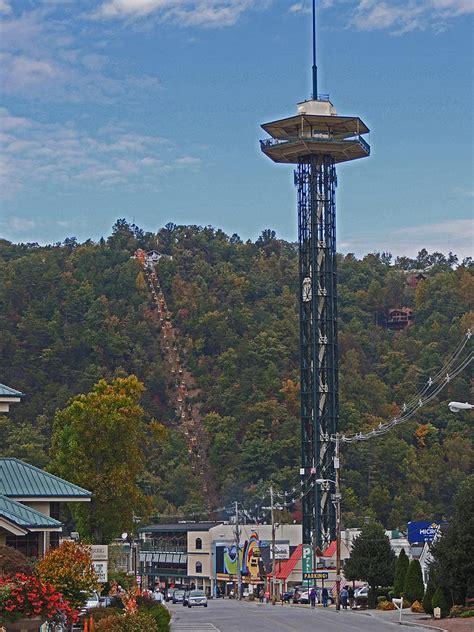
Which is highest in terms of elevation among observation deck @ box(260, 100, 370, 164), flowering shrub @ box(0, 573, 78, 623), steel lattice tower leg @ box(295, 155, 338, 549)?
observation deck @ box(260, 100, 370, 164)

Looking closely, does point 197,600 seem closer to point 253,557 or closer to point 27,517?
point 253,557

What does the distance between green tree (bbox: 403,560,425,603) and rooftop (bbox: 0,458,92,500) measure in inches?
961

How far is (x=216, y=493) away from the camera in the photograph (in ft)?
586

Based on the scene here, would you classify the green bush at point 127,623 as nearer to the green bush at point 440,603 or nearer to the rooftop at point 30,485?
the rooftop at point 30,485

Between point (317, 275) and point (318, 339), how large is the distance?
6.05 m

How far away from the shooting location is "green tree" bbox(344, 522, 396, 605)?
237ft

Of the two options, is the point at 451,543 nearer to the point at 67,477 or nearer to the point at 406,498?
the point at 67,477

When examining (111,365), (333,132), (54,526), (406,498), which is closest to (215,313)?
(111,365)

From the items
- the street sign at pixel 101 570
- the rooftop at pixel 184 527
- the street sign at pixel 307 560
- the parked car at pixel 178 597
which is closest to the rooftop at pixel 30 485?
the street sign at pixel 101 570

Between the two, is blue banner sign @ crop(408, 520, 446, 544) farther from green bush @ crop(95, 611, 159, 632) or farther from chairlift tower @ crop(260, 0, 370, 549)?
green bush @ crop(95, 611, 159, 632)

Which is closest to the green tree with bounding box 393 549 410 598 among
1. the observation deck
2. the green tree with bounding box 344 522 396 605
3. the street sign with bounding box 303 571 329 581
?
the green tree with bounding box 344 522 396 605

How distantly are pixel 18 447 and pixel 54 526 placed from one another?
105822 millimetres

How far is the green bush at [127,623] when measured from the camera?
28.0 metres

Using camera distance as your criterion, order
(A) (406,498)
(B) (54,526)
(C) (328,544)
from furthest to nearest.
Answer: (A) (406,498), (C) (328,544), (B) (54,526)
